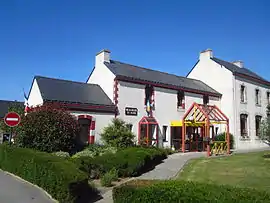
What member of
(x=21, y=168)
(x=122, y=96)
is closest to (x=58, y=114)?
(x=21, y=168)

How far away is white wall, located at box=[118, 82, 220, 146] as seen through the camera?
1999cm

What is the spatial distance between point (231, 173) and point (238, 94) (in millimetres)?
16443

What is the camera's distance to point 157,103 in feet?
71.6

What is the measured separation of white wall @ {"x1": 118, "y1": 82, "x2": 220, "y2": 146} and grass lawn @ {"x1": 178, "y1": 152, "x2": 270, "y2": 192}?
6553 millimetres

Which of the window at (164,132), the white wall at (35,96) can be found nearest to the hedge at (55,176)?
the white wall at (35,96)

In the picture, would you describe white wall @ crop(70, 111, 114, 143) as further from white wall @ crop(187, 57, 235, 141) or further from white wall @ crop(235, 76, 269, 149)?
white wall @ crop(235, 76, 269, 149)

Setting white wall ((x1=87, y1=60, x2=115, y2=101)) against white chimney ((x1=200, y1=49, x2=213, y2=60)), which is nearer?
white wall ((x1=87, y1=60, x2=115, y2=101))

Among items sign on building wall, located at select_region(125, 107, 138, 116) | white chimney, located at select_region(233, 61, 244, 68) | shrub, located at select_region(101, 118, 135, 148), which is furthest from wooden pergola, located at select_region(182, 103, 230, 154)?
white chimney, located at select_region(233, 61, 244, 68)

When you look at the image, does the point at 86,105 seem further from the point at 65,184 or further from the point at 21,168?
the point at 65,184

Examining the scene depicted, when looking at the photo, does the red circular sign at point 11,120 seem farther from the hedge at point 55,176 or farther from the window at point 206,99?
the window at point 206,99

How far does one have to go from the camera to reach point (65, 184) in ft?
26.4

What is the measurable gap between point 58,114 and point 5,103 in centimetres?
2592

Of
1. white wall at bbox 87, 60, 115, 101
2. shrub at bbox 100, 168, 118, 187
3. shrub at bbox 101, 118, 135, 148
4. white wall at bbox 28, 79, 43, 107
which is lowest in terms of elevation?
shrub at bbox 100, 168, 118, 187

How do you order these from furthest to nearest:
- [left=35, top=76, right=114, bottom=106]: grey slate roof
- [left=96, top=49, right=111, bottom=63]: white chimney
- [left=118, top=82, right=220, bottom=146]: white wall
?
[left=96, top=49, right=111, bottom=63]: white chimney, [left=118, top=82, right=220, bottom=146]: white wall, [left=35, top=76, right=114, bottom=106]: grey slate roof
